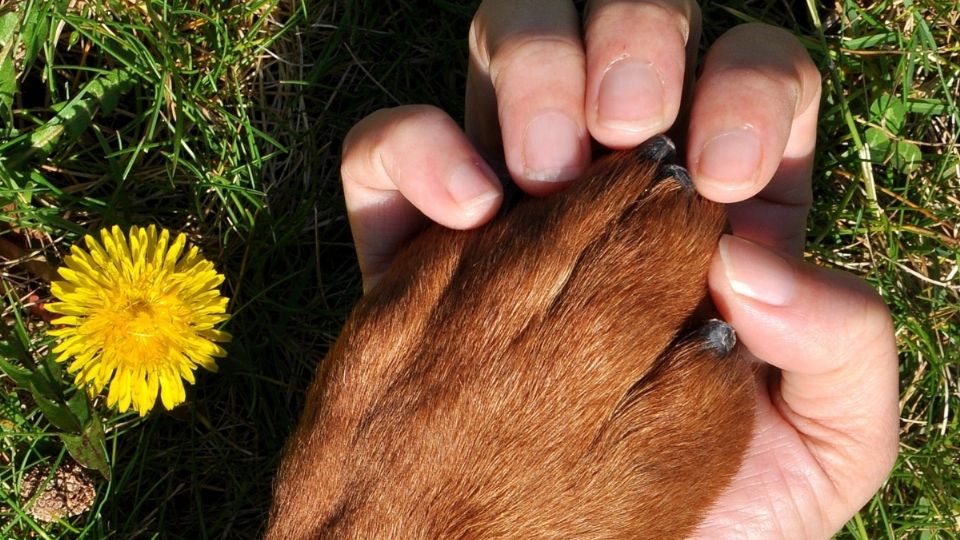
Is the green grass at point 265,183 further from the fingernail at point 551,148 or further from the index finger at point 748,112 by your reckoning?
the fingernail at point 551,148

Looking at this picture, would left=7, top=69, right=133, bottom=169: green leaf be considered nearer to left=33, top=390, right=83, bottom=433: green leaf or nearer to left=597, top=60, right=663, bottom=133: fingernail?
left=33, top=390, right=83, bottom=433: green leaf

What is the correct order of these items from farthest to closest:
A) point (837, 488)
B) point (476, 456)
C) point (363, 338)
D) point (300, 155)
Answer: point (300, 155)
point (837, 488)
point (363, 338)
point (476, 456)

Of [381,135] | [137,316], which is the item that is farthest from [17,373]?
[381,135]

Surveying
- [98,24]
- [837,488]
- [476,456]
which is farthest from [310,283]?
[837,488]

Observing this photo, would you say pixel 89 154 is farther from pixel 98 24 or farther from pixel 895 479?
pixel 895 479

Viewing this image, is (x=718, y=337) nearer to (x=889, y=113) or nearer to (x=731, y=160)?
(x=731, y=160)

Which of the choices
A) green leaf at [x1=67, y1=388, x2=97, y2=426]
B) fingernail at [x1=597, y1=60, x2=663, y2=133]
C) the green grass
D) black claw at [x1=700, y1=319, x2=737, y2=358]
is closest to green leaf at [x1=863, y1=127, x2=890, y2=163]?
the green grass

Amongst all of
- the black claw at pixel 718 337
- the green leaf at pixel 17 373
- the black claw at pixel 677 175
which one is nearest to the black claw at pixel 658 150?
the black claw at pixel 677 175
